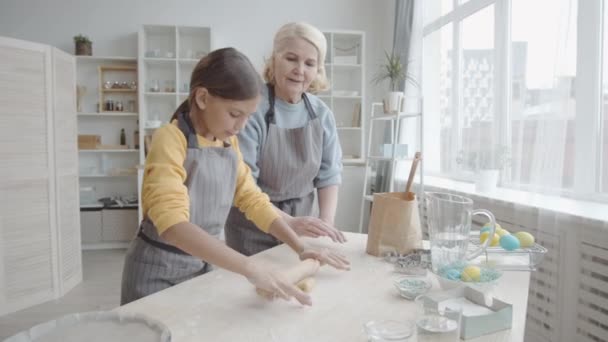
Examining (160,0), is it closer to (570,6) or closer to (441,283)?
(570,6)

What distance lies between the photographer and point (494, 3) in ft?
10.3

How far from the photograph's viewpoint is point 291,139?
1578mm

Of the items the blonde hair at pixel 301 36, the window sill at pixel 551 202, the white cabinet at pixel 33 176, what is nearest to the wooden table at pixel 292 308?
the blonde hair at pixel 301 36

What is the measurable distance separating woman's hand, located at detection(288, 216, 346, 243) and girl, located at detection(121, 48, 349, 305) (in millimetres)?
90

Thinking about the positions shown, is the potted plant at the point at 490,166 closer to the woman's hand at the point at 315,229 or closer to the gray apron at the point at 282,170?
the gray apron at the point at 282,170

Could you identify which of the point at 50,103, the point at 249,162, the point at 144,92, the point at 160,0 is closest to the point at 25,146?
the point at 50,103

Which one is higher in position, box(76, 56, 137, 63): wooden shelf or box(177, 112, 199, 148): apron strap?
box(76, 56, 137, 63): wooden shelf

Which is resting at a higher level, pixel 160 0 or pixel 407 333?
pixel 160 0

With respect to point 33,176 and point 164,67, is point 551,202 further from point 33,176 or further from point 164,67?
point 164,67

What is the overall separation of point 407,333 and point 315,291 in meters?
0.30

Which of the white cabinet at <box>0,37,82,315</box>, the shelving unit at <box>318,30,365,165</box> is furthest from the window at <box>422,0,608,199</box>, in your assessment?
the white cabinet at <box>0,37,82,315</box>

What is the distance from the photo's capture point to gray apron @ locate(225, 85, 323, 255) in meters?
1.56

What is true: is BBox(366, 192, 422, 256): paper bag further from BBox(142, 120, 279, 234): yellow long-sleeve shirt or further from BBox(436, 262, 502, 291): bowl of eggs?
BBox(142, 120, 279, 234): yellow long-sleeve shirt

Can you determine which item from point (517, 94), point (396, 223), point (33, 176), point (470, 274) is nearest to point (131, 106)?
point (33, 176)
